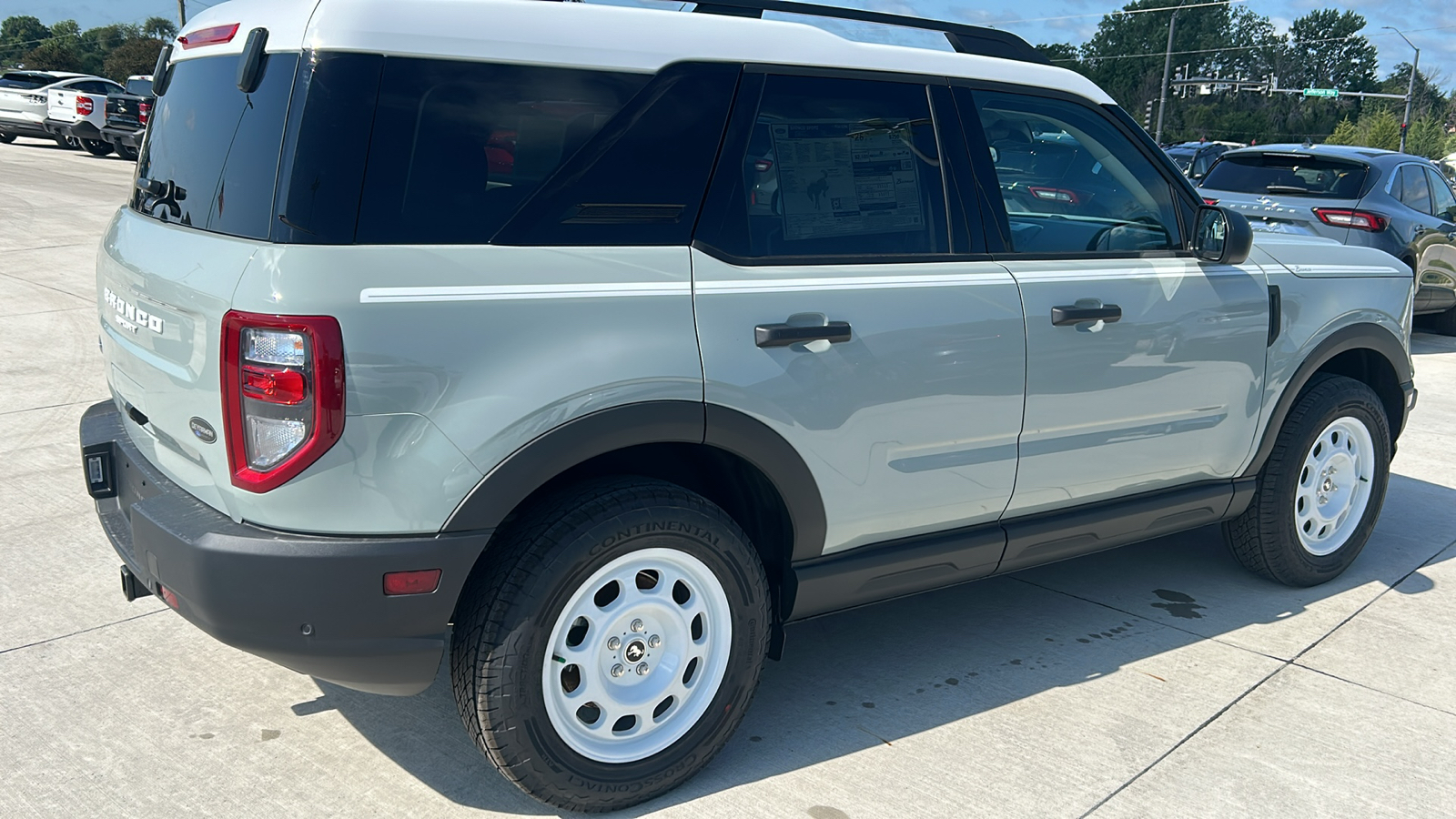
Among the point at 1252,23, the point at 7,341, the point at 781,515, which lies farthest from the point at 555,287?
the point at 1252,23

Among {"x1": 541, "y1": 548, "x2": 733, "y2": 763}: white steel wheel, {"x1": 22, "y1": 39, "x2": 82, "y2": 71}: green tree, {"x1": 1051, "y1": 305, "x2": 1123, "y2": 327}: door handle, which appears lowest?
{"x1": 541, "y1": 548, "x2": 733, "y2": 763}: white steel wheel

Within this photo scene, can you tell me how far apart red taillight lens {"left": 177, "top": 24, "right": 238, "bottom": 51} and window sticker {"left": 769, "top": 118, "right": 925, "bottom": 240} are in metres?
1.34

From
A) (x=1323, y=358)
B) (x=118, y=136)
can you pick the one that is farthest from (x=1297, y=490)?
(x=118, y=136)

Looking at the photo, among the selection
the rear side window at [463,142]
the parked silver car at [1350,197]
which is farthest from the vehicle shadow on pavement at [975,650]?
the parked silver car at [1350,197]

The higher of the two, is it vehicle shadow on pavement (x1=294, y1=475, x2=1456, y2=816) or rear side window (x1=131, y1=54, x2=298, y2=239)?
rear side window (x1=131, y1=54, x2=298, y2=239)

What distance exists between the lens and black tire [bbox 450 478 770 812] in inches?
105

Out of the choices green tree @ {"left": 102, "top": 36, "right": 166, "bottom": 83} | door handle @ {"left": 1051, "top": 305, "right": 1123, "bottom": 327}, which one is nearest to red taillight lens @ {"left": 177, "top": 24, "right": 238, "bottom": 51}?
door handle @ {"left": 1051, "top": 305, "right": 1123, "bottom": 327}

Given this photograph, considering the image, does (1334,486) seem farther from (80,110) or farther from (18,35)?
(18,35)

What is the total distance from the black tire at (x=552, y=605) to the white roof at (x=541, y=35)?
102 centimetres

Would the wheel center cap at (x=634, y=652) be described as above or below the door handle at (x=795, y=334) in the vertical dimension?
below

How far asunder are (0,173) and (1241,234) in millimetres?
20510

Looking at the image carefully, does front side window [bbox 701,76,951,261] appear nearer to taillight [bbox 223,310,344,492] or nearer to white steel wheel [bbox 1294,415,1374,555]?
taillight [bbox 223,310,344,492]

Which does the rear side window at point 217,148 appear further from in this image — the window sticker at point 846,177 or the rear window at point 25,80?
the rear window at point 25,80

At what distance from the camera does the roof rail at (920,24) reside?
10.2 feet
